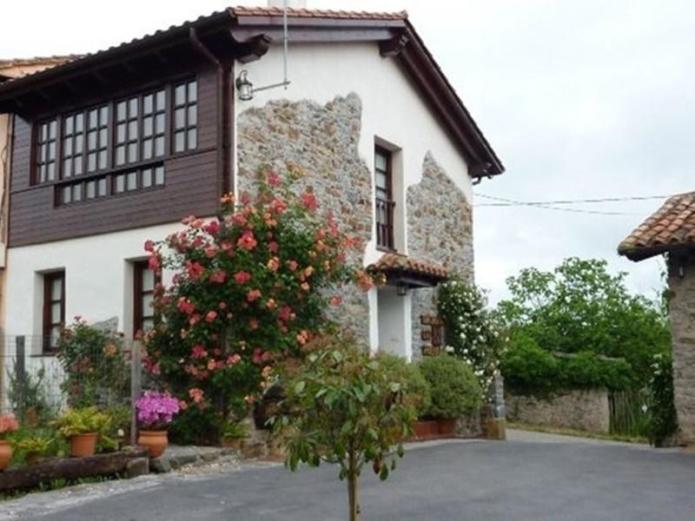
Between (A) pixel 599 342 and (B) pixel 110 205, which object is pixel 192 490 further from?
(A) pixel 599 342

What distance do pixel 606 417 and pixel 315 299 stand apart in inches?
426

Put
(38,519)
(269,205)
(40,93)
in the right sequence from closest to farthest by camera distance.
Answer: (38,519) < (269,205) < (40,93)

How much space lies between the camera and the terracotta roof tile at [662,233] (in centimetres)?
1241

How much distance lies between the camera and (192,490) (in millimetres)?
8883

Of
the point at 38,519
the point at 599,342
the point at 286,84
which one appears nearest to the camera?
the point at 38,519

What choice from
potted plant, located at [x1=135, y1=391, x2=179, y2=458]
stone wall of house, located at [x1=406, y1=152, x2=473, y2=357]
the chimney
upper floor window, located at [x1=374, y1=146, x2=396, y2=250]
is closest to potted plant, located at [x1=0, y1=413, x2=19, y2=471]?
potted plant, located at [x1=135, y1=391, x2=179, y2=458]

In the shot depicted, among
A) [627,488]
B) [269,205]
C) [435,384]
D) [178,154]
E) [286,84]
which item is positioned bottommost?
[627,488]

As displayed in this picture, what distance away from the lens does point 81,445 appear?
31.0 feet

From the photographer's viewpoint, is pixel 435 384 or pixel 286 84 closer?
pixel 286 84

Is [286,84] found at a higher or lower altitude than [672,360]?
higher

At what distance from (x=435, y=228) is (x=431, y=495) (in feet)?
28.2

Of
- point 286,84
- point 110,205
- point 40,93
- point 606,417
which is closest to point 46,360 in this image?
point 110,205

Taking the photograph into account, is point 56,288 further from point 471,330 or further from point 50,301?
point 471,330

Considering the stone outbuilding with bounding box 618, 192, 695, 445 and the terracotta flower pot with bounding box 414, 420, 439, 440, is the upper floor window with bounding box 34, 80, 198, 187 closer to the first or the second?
the terracotta flower pot with bounding box 414, 420, 439, 440
